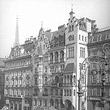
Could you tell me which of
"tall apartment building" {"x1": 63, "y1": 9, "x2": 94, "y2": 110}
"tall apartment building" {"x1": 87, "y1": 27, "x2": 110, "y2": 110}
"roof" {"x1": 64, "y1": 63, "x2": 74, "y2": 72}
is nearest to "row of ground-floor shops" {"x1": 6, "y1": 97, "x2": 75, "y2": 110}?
"tall apartment building" {"x1": 63, "y1": 9, "x2": 94, "y2": 110}

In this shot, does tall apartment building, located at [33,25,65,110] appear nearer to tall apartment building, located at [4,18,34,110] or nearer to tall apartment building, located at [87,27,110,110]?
tall apartment building, located at [4,18,34,110]

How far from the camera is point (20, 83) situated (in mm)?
45312

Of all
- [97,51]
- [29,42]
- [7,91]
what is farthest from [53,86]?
[7,91]

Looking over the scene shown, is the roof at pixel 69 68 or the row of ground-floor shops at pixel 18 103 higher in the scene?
the roof at pixel 69 68

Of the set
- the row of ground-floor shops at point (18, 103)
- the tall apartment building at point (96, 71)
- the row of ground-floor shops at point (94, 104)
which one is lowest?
the row of ground-floor shops at point (18, 103)

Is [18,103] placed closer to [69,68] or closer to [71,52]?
[69,68]

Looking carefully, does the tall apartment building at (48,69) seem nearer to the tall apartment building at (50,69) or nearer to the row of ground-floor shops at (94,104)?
the tall apartment building at (50,69)

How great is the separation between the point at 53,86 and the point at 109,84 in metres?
9.62

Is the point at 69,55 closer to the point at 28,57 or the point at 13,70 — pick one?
the point at 28,57

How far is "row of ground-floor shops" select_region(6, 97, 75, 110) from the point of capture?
34728 millimetres

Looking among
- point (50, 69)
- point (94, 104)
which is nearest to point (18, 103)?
point (50, 69)

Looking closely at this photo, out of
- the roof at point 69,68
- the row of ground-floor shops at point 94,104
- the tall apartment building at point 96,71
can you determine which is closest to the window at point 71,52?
the roof at point 69,68

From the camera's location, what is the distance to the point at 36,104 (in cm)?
3956

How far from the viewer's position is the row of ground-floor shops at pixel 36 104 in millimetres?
34728
